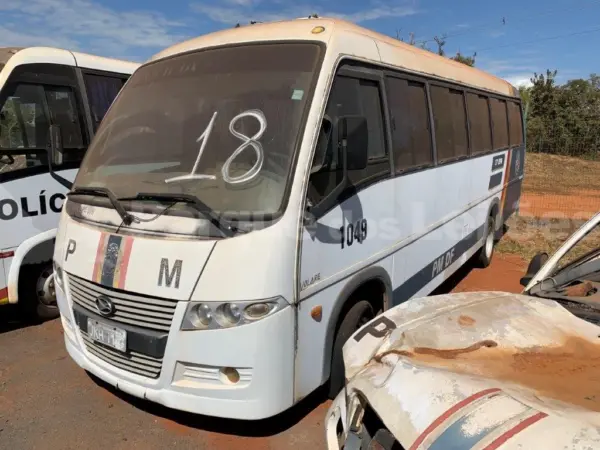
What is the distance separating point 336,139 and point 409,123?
1.58 metres

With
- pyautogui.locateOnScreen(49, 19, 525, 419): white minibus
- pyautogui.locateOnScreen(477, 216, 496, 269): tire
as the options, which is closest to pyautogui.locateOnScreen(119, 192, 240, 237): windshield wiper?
pyautogui.locateOnScreen(49, 19, 525, 419): white minibus

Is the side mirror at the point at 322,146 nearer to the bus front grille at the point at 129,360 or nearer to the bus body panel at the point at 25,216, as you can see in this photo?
the bus front grille at the point at 129,360

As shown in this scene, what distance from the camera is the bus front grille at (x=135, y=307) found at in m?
2.94

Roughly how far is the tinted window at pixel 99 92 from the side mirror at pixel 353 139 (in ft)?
12.0

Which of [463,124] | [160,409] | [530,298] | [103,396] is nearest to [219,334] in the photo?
[160,409]

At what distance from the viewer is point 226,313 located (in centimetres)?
287

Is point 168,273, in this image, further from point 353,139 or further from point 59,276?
point 353,139

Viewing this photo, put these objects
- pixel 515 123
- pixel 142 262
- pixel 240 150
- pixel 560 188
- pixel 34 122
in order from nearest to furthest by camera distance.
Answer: pixel 142 262
pixel 240 150
pixel 34 122
pixel 515 123
pixel 560 188

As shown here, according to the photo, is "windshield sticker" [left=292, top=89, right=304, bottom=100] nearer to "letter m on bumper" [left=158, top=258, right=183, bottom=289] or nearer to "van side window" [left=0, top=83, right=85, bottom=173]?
"letter m on bumper" [left=158, top=258, right=183, bottom=289]

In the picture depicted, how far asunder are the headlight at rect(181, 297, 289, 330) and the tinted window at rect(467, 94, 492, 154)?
4439 mm

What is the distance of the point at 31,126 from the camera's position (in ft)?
16.7

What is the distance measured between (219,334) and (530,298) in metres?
1.97

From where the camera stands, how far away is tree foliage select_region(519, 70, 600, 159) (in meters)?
23.3

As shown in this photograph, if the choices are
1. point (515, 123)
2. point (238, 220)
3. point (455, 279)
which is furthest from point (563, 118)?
point (238, 220)
